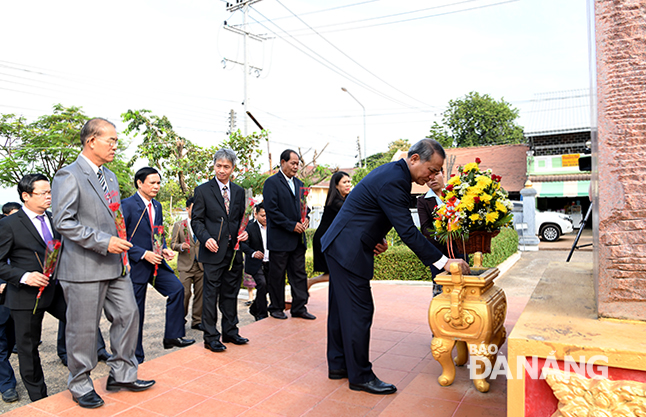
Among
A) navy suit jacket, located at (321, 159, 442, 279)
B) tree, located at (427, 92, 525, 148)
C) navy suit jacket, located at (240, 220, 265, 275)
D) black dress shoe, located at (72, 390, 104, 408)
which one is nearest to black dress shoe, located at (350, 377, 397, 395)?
navy suit jacket, located at (321, 159, 442, 279)

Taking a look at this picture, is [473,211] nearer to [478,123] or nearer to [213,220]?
[213,220]

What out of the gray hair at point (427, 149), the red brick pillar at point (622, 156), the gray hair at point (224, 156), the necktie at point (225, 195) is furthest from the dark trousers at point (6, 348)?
the red brick pillar at point (622, 156)

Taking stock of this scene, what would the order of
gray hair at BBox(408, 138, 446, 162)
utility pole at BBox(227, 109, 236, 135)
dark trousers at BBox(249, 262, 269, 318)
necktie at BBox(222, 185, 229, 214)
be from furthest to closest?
utility pole at BBox(227, 109, 236, 135)
dark trousers at BBox(249, 262, 269, 318)
necktie at BBox(222, 185, 229, 214)
gray hair at BBox(408, 138, 446, 162)

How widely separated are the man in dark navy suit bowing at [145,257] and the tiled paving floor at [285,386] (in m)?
0.42

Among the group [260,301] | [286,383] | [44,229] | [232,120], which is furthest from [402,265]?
[232,120]

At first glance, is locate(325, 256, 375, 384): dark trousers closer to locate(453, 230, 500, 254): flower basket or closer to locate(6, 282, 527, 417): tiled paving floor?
locate(6, 282, 527, 417): tiled paving floor

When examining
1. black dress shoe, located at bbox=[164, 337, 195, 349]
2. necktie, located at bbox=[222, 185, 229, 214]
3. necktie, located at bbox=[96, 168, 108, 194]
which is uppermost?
necktie, located at bbox=[96, 168, 108, 194]

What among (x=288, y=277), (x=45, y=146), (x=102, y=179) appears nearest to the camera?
(x=102, y=179)

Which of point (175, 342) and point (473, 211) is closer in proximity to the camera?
point (473, 211)

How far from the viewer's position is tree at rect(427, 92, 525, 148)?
3084cm

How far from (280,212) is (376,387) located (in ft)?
8.21

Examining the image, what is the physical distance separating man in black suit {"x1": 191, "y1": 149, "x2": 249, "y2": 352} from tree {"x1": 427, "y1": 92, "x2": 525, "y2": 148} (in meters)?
27.9

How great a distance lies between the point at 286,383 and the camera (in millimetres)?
3594

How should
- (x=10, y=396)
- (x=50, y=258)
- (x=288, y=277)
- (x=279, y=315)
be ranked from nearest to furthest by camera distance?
(x=50, y=258)
(x=10, y=396)
(x=288, y=277)
(x=279, y=315)
